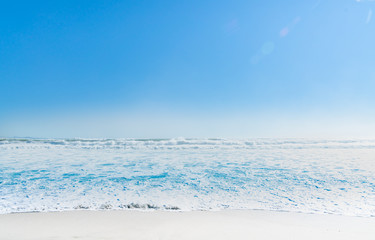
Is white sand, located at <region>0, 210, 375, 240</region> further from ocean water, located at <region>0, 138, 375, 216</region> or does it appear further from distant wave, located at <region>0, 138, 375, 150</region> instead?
distant wave, located at <region>0, 138, 375, 150</region>

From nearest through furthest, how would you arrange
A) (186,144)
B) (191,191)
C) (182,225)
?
(182,225) < (191,191) < (186,144)

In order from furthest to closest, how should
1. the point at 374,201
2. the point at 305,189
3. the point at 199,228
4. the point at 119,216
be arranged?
the point at 305,189 < the point at 374,201 < the point at 119,216 < the point at 199,228

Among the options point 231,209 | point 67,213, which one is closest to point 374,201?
point 231,209

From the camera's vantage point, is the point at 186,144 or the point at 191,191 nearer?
the point at 191,191

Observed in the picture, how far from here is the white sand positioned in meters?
3.17

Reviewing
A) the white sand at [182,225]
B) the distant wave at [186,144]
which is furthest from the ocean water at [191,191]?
the distant wave at [186,144]

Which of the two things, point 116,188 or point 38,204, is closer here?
point 38,204

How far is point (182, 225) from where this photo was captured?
11.5 feet

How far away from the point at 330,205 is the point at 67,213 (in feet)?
16.9

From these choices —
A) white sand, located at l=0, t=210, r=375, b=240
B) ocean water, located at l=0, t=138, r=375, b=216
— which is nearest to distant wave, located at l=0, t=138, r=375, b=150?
ocean water, located at l=0, t=138, r=375, b=216

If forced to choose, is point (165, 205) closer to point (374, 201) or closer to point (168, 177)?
point (168, 177)

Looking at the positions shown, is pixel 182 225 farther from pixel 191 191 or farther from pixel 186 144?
pixel 186 144

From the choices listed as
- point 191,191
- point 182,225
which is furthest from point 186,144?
point 182,225

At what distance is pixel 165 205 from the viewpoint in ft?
14.8
